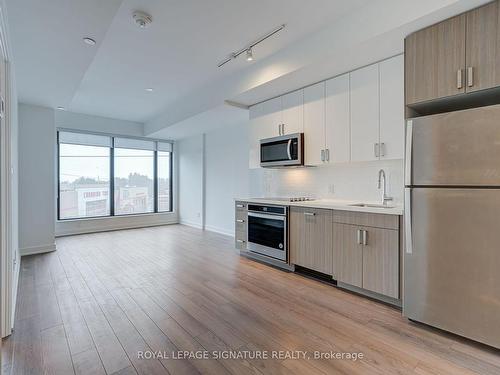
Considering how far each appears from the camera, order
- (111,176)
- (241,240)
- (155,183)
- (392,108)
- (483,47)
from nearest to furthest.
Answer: (483,47) < (392,108) < (241,240) < (111,176) < (155,183)

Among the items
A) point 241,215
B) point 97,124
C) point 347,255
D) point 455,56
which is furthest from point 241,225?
point 97,124

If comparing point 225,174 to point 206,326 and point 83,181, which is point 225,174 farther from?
point 206,326

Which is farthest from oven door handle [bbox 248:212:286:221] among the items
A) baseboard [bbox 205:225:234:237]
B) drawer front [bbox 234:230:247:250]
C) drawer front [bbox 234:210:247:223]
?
baseboard [bbox 205:225:234:237]

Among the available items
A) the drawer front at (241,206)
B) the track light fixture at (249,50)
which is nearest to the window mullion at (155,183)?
the drawer front at (241,206)

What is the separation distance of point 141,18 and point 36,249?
13.6 ft

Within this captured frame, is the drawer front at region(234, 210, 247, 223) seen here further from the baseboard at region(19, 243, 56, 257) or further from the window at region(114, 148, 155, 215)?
the window at region(114, 148, 155, 215)

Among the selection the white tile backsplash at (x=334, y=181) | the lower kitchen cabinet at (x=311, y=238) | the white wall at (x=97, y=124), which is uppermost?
the white wall at (x=97, y=124)

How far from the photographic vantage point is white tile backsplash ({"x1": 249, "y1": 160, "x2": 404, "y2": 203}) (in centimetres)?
308

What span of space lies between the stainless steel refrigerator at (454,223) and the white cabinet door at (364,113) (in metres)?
0.69

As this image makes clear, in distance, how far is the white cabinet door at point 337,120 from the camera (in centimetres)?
314

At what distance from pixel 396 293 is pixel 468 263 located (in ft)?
2.28

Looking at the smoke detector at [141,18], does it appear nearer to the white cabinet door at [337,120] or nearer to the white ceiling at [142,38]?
the white ceiling at [142,38]

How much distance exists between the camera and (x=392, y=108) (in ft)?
9.00

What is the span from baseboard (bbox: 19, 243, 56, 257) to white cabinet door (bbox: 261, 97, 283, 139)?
4.11 metres
